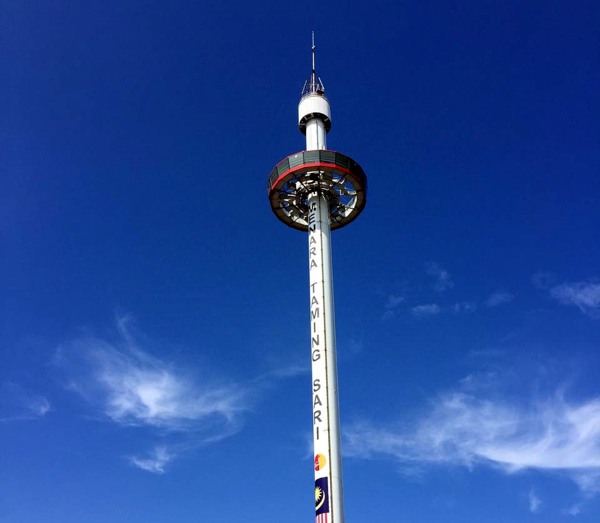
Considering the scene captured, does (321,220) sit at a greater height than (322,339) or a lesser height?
greater

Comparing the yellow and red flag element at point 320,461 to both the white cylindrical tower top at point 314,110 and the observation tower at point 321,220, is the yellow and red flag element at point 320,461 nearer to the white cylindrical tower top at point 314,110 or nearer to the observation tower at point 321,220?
the observation tower at point 321,220

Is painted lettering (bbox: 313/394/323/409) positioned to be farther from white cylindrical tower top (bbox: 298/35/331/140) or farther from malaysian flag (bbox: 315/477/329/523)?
white cylindrical tower top (bbox: 298/35/331/140)

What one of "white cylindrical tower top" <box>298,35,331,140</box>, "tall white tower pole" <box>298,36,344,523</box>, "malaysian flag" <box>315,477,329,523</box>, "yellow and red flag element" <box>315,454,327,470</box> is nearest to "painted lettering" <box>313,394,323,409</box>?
"tall white tower pole" <box>298,36,344,523</box>

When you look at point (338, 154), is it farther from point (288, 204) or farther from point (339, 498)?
point (339, 498)

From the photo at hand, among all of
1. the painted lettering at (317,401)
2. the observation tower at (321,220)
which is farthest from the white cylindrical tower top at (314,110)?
the painted lettering at (317,401)

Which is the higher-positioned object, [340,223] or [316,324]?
[340,223]

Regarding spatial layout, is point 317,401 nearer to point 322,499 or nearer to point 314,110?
point 322,499

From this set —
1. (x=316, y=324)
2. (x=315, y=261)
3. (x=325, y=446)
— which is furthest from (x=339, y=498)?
(x=315, y=261)

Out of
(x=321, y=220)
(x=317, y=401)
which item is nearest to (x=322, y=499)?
(x=317, y=401)

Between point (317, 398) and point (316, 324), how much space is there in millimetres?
8693

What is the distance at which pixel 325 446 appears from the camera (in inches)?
2798

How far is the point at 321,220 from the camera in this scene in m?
86.4

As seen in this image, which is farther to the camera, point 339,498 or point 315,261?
point 315,261

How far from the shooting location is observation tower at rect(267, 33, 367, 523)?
70250mm
